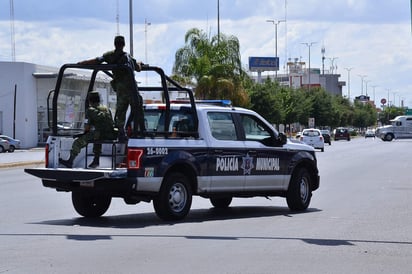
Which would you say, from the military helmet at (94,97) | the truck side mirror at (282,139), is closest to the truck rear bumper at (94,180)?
the military helmet at (94,97)

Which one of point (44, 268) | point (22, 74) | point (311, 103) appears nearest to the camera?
point (44, 268)

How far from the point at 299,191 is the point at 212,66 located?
36510 mm

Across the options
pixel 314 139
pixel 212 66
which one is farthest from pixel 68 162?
pixel 314 139

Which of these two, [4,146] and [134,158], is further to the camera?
[4,146]

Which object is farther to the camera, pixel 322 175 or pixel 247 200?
pixel 322 175

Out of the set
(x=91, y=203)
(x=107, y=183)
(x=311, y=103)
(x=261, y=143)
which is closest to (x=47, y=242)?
(x=107, y=183)

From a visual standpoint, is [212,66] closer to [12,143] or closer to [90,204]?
[12,143]

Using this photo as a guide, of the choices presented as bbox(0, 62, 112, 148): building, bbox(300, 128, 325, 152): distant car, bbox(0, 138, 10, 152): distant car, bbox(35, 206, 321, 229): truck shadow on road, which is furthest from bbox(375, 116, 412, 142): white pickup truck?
bbox(35, 206, 321, 229): truck shadow on road

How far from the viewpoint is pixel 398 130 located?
94.4 m

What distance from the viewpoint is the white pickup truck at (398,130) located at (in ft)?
305

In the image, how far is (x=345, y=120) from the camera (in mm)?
143250

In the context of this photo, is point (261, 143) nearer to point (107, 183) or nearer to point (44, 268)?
point (107, 183)

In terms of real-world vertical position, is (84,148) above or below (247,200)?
above

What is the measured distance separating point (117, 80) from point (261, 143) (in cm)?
312
